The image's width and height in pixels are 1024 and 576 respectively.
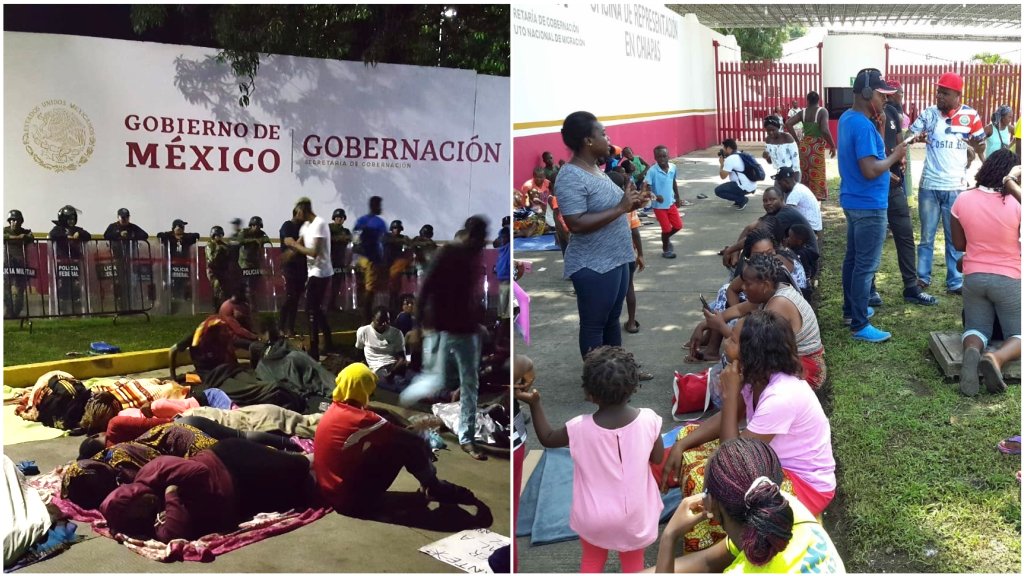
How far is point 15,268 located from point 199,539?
2714 millimetres

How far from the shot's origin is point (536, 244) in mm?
9188

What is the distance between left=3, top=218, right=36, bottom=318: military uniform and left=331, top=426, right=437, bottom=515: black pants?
2673 mm

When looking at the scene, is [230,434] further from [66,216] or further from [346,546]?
[66,216]

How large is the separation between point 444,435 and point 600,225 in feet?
5.07

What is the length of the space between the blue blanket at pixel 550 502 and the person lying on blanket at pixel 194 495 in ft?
4.11

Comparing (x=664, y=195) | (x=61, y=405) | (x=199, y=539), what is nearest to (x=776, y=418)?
→ (x=199, y=539)

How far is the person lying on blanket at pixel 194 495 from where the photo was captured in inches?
156

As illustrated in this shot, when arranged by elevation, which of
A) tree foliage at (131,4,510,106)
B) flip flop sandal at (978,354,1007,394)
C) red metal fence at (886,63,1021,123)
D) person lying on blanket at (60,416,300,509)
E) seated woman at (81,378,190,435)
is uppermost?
red metal fence at (886,63,1021,123)

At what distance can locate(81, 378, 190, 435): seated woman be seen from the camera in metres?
5.23

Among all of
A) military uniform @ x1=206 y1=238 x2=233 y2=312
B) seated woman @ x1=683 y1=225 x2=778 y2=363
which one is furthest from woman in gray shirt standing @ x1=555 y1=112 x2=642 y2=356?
military uniform @ x1=206 y1=238 x2=233 y2=312

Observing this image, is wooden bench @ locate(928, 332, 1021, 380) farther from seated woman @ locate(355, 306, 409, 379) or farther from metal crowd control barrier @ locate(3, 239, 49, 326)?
metal crowd control barrier @ locate(3, 239, 49, 326)

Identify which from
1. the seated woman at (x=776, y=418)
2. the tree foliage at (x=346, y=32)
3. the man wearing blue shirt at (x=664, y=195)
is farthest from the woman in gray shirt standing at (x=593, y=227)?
the man wearing blue shirt at (x=664, y=195)

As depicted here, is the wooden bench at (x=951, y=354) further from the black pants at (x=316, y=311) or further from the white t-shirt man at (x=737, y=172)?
the white t-shirt man at (x=737, y=172)

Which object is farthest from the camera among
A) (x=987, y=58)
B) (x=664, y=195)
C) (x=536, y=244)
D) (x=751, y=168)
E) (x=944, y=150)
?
(x=987, y=58)
